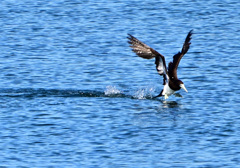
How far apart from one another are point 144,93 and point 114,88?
2.49ft

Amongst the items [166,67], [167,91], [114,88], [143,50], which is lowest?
[114,88]

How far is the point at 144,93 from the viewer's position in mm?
18031

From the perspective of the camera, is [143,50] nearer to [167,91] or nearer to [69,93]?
[167,91]

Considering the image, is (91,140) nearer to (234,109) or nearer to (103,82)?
(234,109)

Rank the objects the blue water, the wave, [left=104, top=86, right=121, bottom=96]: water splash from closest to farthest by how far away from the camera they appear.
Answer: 1. the blue water
2. the wave
3. [left=104, top=86, right=121, bottom=96]: water splash

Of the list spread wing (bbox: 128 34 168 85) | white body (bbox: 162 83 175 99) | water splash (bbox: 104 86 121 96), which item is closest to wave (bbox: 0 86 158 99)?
water splash (bbox: 104 86 121 96)

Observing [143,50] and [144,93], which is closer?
[143,50]

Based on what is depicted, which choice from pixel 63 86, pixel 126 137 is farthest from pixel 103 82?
pixel 126 137

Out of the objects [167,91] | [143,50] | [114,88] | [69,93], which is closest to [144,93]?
[114,88]

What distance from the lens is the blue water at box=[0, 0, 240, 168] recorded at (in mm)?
13070

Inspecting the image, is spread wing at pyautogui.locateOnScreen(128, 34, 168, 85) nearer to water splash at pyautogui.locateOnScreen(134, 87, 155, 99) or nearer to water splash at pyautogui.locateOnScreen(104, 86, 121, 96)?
water splash at pyautogui.locateOnScreen(134, 87, 155, 99)

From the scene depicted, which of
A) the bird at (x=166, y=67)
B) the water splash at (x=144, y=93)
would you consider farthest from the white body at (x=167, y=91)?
the water splash at (x=144, y=93)

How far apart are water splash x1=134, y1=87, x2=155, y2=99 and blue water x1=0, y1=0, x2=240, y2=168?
0.04 m

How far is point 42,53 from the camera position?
73.9 ft
